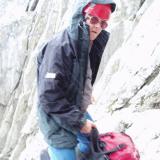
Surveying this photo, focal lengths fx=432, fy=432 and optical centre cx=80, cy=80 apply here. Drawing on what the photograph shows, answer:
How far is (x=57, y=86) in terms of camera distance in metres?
4.57

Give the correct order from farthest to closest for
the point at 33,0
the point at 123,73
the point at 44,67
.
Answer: the point at 33,0, the point at 123,73, the point at 44,67

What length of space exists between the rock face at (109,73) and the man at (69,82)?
1.61 m

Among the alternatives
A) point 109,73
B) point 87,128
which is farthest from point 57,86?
point 109,73

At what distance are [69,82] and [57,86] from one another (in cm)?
22

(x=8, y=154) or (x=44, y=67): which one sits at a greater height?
(x=44, y=67)

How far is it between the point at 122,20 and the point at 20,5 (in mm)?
19475

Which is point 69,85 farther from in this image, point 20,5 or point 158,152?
point 20,5

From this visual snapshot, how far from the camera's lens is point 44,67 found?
466 cm

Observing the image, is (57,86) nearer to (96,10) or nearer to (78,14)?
(78,14)

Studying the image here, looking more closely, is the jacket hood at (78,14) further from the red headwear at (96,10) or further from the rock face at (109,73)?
the rock face at (109,73)

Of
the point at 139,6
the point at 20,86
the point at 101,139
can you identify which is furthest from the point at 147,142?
the point at 20,86

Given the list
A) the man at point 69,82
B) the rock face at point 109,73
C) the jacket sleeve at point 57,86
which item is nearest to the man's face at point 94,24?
the man at point 69,82

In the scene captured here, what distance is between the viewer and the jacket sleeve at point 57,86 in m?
4.56

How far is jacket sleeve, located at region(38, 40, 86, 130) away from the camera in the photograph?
179 inches
